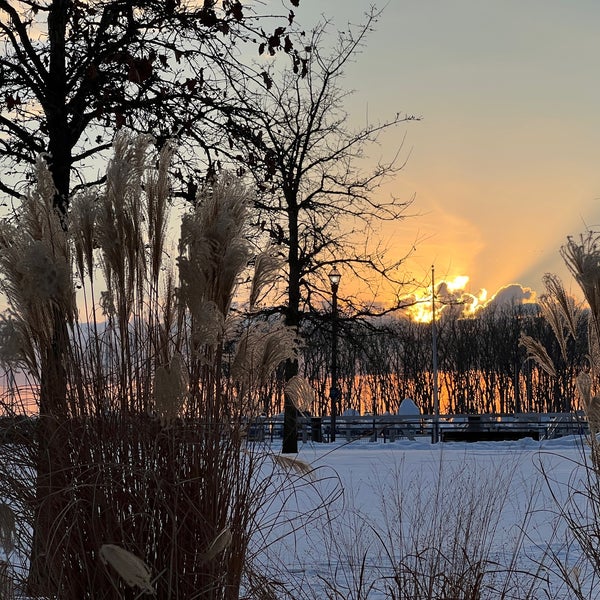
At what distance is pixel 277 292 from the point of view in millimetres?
18594

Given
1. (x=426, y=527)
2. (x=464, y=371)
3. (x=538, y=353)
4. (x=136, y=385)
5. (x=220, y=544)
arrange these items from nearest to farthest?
1. (x=220, y=544)
2. (x=136, y=385)
3. (x=538, y=353)
4. (x=426, y=527)
5. (x=464, y=371)

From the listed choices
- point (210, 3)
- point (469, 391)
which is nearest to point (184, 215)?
point (210, 3)

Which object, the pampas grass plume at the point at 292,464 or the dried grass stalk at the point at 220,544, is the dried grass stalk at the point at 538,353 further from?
the dried grass stalk at the point at 220,544

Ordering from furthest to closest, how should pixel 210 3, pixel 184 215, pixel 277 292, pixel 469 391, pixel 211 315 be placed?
pixel 469 391 < pixel 277 292 < pixel 210 3 < pixel 184 215 < pixel 211 315

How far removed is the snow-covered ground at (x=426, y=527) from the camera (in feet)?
14.8

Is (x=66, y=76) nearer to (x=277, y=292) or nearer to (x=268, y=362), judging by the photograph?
(x=268, y=362)

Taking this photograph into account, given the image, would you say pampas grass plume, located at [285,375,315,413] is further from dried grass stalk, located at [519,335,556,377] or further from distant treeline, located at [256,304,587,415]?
distant treeline, located at [256,304,587,415]

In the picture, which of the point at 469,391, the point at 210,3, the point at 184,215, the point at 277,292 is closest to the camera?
the point at 184,215

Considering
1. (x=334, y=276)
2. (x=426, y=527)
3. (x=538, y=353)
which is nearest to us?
(x=538, y=353)

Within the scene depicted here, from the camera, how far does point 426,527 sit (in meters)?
8.05

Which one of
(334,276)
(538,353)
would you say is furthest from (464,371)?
(538,353)

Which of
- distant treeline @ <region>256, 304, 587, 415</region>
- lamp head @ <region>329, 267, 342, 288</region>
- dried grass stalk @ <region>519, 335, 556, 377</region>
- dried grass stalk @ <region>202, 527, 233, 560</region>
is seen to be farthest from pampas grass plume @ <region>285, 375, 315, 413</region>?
distant treeline @ <region>256, 304, 587, 415</region>

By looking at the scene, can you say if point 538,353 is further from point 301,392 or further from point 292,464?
point 292,464

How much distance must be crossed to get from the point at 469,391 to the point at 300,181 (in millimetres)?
40800
